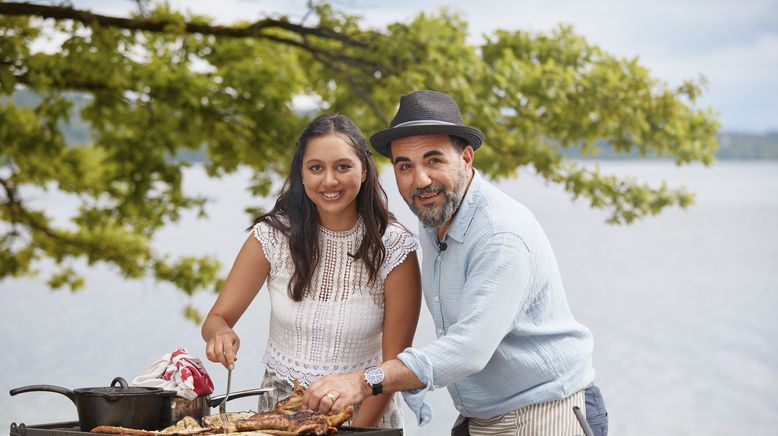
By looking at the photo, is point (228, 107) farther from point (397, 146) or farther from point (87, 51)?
point (397, 146)

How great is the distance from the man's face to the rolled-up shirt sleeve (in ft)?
0.50

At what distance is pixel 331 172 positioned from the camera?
319 centimetres

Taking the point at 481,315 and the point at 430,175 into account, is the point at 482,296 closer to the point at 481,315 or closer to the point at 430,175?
the point at 481,315

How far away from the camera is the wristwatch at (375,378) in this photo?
2.69m

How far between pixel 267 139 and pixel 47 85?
1.61 meters

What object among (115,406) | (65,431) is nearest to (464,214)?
(115,406)

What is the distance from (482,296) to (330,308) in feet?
2.20

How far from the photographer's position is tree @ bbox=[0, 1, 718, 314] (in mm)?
7250

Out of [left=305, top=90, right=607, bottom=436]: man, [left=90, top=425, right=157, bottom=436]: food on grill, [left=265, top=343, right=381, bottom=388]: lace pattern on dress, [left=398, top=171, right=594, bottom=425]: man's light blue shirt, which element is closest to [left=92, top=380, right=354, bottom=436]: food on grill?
[left=90, top=425, right=157, bottom=436]: food on grill

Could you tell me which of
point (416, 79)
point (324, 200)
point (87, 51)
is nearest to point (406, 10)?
point (416, 79)

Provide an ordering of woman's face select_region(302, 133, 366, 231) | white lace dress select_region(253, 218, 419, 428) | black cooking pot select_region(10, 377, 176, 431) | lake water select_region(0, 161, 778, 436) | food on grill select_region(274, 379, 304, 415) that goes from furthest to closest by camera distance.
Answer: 1. lake water select_region(0, 161, 778, 436)
2. white lace dress select_region(253, 218, 419, 428)
3. woman's face select_region(302, 133, 366, 231)
4. food on grill select_region(274, 379, 304, 415)
5. black cooking pot select_region(10, 377, 176, 431)

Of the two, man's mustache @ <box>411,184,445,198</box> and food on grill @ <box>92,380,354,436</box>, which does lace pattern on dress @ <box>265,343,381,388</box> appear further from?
man's mustache @ <box>411,184,445,198</box>

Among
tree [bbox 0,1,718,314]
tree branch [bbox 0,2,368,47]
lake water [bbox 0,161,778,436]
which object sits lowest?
lake water [bbox 0,161,778,436]

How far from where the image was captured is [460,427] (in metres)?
3.27
